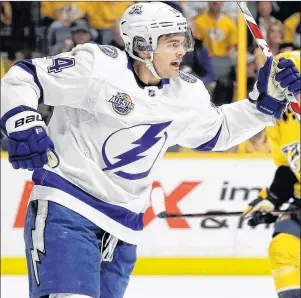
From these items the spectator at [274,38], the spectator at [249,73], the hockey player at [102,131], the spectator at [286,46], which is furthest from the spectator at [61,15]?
the hockey player at [102,131]

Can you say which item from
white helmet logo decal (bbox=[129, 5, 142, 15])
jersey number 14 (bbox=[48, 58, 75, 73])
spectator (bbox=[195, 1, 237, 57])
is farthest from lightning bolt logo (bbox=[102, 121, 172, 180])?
spectator (bbox=[195, 1, 237, 57])

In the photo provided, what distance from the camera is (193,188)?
5.74 m

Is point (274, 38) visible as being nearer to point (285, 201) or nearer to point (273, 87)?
point (285, 201)

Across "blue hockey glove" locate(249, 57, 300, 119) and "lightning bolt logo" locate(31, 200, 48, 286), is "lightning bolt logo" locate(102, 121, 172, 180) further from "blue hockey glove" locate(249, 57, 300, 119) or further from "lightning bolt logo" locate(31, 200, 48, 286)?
"blue hockey glove" locate(249, 57, 300, 119)

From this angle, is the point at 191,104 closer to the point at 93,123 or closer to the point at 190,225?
the point at 93,123

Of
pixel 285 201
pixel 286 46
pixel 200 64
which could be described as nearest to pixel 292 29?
pixel 286 46

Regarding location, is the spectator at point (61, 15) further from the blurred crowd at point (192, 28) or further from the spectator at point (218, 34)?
the spectator at point (218, 34)

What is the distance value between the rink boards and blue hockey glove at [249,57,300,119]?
2.50 metres

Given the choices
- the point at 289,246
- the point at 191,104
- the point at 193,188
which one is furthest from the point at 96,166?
the point at 193,188

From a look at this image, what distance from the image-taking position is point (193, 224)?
5.73 meters

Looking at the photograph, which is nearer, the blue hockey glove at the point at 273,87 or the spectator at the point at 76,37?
the blue hockey glove at the point at 273,87

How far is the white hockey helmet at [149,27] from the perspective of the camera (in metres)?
3.09

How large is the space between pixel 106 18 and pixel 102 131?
3.00 meters

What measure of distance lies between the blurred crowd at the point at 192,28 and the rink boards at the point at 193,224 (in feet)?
1.14
